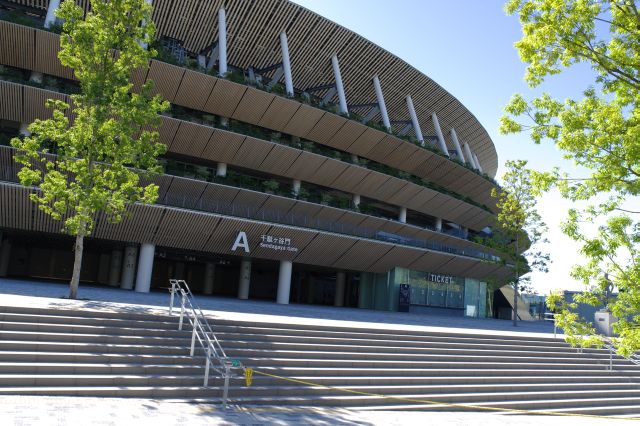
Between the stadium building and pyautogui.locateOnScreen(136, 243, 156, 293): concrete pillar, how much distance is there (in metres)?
0.07

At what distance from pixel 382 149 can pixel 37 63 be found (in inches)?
825

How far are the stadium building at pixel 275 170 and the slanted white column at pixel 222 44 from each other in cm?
9

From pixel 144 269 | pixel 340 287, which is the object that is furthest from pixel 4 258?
pixel 340 287

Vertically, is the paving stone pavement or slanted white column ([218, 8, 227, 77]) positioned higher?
slanted white column ([218, 8, 227, 77])

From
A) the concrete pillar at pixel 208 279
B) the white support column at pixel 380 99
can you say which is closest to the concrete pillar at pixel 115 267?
the concrete pillar at pixel 208 279

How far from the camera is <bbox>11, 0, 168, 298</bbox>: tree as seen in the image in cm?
1480

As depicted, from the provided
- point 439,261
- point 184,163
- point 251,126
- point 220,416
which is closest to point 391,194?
point 439,261

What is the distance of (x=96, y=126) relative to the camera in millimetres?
15219

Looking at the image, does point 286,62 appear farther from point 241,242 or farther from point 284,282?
point 284,282

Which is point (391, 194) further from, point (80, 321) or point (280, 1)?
point (80, 321)

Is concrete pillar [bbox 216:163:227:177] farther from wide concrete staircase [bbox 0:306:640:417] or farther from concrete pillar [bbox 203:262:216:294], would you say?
wide concrete staircase [bbox 0:306:640:417]

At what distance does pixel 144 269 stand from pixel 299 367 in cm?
1602

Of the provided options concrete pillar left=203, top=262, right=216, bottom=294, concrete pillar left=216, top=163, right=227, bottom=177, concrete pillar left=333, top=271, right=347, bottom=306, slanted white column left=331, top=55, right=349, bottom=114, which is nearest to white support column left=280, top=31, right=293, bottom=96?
slanted white column left=331, top=55, right=349, bottom=114

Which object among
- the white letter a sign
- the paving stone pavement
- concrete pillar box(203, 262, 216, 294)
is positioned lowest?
the paving stone pavement
